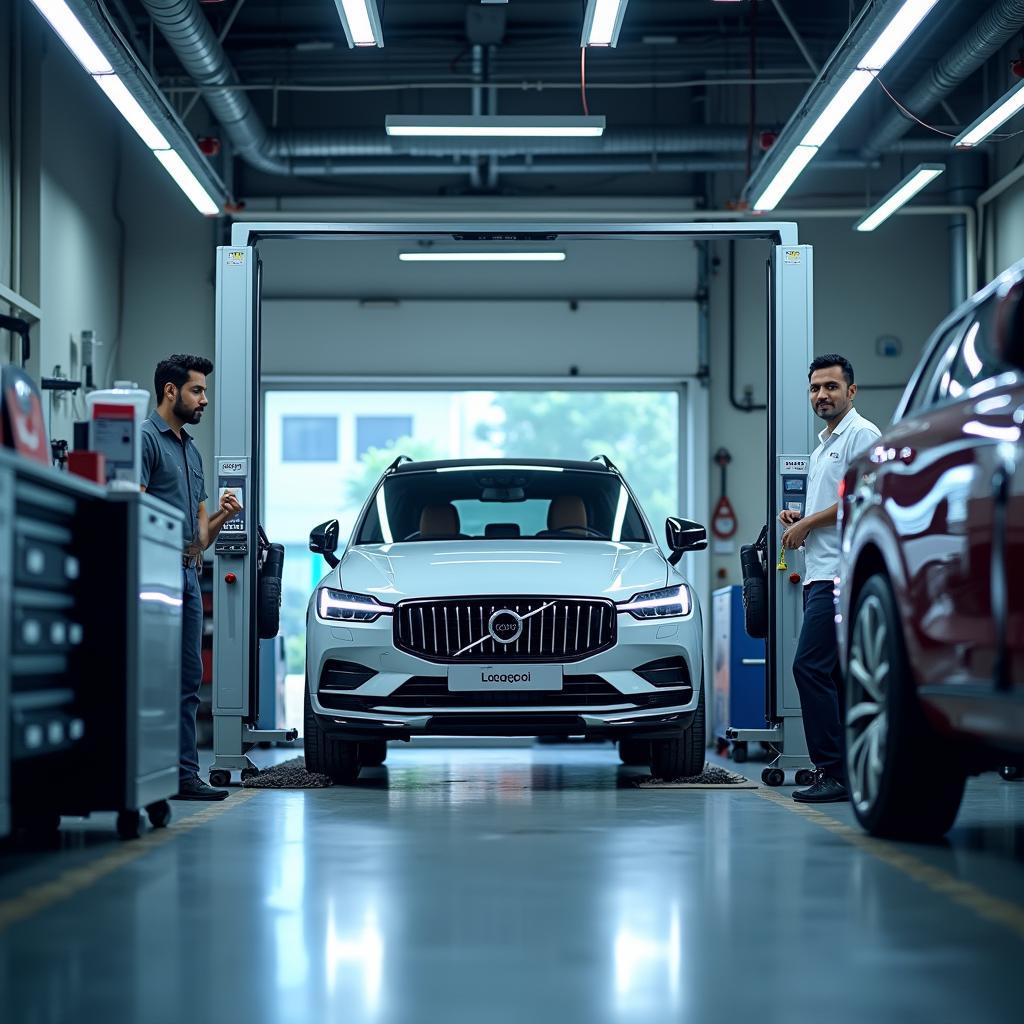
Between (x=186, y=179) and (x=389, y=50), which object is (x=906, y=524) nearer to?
(x=186, y=179)

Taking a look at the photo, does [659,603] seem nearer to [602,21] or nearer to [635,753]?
[635,753]

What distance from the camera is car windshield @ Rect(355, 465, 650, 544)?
823cm

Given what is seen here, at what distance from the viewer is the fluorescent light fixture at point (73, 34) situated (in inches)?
318

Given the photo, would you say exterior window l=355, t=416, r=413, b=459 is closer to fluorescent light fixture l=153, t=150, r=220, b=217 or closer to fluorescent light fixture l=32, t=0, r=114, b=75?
fluorescent light fixture l=153, t=150, r=220, b=217

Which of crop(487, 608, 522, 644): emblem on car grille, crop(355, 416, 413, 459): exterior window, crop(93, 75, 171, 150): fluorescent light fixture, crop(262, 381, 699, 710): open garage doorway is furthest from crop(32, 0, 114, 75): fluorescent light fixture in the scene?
crop(355, 416, 413, 459): exterior window

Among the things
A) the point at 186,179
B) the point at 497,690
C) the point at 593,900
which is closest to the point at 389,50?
the point at 186,179

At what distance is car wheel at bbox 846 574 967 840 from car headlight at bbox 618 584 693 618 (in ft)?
6.12

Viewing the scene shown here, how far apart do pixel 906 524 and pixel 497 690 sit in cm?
278

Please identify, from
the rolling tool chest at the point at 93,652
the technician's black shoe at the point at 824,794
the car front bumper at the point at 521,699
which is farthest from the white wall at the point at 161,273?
the rolling tool chest at the point at 93,652

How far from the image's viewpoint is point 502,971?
10.0 feet

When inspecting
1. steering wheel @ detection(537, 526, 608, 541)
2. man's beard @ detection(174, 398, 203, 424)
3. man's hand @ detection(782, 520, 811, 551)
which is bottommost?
man's hand @ detection(782, 520, 811, 551)

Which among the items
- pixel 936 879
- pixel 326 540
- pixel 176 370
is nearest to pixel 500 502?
pixel 326 540

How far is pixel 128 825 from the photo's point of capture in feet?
17.1

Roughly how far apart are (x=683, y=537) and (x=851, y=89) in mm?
3323
